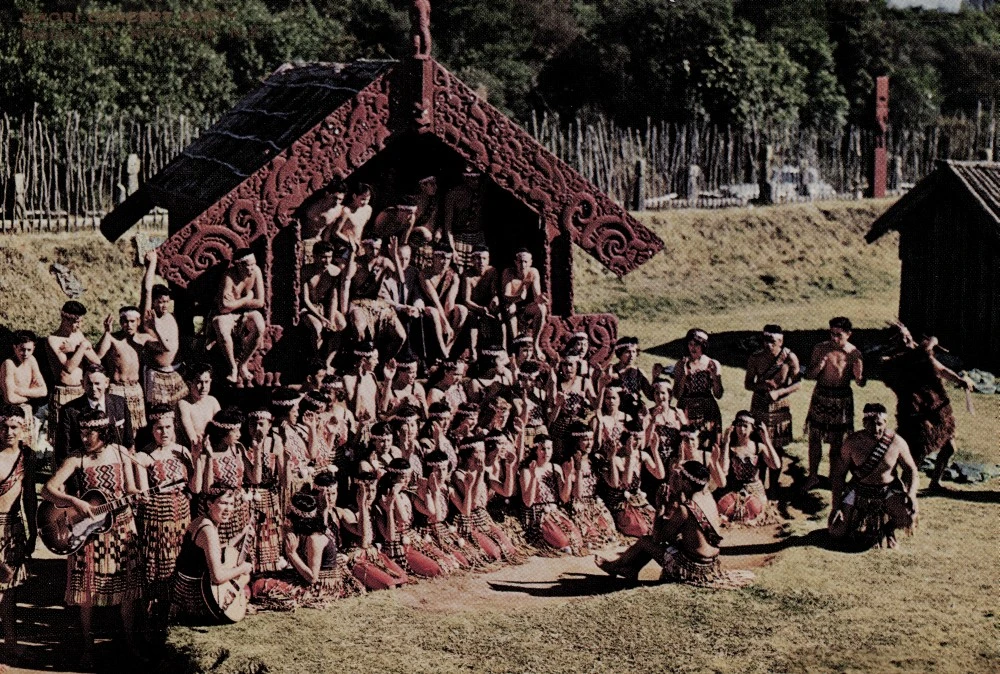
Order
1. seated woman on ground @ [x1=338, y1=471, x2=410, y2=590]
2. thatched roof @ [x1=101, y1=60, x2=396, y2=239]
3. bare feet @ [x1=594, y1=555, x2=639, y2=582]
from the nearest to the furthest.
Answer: seated woman on ground @ [x1=338, y1=471, x2=410, y2=590] → bare feet @ [x1=594, y1=555, x2=639, y2=582] → thatched roof @ [x1=101, y1=60, x2=396, y2=239]

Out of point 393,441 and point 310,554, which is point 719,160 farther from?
point 310,554

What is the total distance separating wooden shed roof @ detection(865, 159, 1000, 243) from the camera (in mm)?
20234

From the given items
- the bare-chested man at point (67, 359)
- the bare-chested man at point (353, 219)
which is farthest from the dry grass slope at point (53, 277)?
the bare-chested man at point (353, 219)

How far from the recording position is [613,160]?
28.0 metres

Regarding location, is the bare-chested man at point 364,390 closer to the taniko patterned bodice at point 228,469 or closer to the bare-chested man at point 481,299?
the bare-chested man at point 481,299

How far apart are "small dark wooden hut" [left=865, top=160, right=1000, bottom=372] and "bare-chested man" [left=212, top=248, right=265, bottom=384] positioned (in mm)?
10972

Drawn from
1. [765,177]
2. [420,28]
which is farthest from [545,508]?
[765,177]

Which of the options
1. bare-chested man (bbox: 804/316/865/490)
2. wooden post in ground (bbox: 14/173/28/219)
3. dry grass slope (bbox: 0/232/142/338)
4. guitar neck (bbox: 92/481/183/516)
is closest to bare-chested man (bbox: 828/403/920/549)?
bare-chested man (bbox: 804/316/865/490)

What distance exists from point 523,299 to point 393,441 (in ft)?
7.78

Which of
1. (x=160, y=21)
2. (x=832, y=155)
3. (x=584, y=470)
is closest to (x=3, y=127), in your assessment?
(x=160, y=21)

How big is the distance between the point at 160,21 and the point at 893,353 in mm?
20715

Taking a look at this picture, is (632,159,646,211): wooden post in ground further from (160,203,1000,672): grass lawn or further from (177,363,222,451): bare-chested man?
(177,363,222,451): bare-chested man

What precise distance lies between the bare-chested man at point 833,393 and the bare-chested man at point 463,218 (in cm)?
336

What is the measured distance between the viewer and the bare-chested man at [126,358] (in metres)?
12.9
